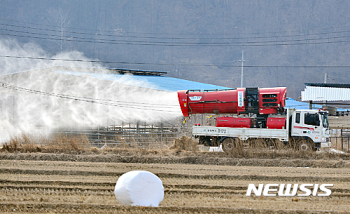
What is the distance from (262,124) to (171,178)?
809cm

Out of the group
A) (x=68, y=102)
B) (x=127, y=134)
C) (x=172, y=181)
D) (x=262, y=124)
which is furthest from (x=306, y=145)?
(x=68, y=102)

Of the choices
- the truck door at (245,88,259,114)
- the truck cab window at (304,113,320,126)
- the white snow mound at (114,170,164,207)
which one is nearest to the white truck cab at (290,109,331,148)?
the truck cab window at (304,113,320,126)

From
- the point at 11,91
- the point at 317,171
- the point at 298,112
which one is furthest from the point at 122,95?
the point at 317,171

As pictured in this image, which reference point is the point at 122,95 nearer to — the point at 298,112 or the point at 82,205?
the point at 298,112

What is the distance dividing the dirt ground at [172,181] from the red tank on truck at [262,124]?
3.76 feet

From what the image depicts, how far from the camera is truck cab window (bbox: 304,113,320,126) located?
59.4 ft

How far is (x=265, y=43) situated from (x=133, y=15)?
37508 mm

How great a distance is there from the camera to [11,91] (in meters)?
27.2

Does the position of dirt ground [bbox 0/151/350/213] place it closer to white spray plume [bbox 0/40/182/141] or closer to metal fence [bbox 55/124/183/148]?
metal fence [bbox 55/124/183/148]

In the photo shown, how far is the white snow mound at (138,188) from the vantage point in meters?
7.30

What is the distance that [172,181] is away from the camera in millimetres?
11367
